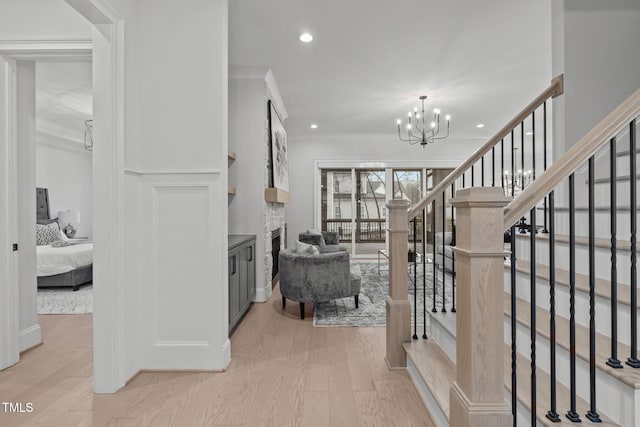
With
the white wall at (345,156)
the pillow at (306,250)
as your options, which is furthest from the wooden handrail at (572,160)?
the white wall at (345,156)

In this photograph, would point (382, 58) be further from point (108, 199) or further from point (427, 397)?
point (427, 397)

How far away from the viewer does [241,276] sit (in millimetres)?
3154

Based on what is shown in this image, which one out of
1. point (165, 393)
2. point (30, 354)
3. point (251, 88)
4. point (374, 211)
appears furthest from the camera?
point (374, 211)

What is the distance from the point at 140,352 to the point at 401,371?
1.79 metres

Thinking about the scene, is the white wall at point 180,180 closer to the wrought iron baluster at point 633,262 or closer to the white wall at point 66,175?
the wrought iron baluster at point 633,262

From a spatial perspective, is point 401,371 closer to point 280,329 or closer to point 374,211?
point 280,329

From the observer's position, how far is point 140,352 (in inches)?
87.1

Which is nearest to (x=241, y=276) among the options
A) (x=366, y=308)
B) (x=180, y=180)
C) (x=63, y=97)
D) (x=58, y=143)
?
(x=180, y=180)

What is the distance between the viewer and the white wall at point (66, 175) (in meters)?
6.33

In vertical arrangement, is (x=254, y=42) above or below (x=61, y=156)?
above

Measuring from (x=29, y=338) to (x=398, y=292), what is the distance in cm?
296

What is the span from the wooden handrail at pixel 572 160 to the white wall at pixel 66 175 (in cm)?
774

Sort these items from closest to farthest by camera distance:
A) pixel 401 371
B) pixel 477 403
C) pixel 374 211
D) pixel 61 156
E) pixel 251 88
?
pixel 477 403, pixel 401 371, pixel 251 88, pixel 61 156, pixel 374 211

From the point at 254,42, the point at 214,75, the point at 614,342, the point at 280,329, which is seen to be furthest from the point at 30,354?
the point at 614,342
